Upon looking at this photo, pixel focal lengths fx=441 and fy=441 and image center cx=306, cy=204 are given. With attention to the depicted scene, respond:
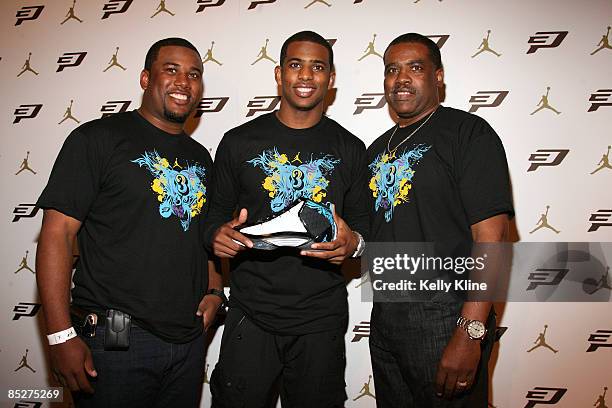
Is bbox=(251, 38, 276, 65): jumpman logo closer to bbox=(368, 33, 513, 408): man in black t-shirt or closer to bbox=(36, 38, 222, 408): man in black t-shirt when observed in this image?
bbox=(36, 38, 222, 408): man in black t-shirt

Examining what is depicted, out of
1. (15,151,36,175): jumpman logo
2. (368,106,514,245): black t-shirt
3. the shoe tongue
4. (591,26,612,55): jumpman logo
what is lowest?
the shoe tongue

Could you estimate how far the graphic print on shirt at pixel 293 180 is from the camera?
1701mm

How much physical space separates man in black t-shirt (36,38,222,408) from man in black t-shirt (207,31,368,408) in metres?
0.14

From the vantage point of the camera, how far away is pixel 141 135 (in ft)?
5.49

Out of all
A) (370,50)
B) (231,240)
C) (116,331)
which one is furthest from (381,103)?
(116,331)

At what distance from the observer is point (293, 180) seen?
67.0 inches

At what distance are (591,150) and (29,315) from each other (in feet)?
10.6

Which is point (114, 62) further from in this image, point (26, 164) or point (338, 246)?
point (338, 246)

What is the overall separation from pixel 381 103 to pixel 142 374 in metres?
1.70

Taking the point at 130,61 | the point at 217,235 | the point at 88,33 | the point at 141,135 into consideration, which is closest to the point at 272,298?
the point at 217,235

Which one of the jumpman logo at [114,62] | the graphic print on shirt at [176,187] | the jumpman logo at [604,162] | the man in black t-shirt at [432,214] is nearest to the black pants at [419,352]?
the man in black t-shirt at [432,214]

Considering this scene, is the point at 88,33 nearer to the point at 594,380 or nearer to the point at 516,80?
the point at 516,80

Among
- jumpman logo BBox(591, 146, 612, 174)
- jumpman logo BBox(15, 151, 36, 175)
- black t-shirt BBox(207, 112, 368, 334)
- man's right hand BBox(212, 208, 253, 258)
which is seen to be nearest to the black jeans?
black t-shirt BBox(207, 112, 368, 334)

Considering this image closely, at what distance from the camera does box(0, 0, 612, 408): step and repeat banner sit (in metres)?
2.26
